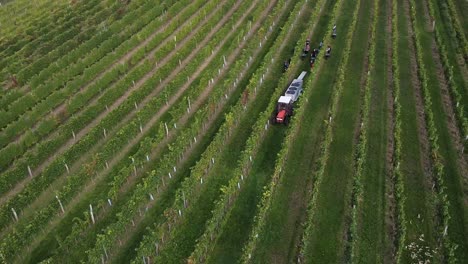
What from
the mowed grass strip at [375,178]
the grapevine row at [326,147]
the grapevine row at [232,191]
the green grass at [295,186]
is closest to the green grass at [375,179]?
the mowed grass strip at [375,178]

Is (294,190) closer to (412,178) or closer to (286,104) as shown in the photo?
→ (412,178)

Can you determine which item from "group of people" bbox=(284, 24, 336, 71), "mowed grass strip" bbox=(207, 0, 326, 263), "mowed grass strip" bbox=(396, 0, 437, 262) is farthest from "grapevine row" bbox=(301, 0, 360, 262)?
"mowed grass strip" bbox=(396, 0, 437, 262)

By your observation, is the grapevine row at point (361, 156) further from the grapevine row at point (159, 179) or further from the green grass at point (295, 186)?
the grapevine row at point (159, 179)

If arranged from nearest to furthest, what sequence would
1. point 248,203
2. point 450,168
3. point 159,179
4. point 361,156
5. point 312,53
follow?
point 248,203, point 159,179, point 361,156, point 450,168, point 312,53

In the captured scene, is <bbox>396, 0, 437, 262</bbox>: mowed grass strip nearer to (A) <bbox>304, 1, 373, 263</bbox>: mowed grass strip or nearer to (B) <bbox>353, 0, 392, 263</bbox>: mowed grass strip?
(B) <bbox>353, 0, 392, 263</bbox>: mowed grass strip

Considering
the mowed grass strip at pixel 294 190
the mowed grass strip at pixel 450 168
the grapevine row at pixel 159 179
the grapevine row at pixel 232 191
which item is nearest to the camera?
the grapevine row at pixel 232 191

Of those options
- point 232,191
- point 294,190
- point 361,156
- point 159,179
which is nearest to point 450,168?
point 361,156
